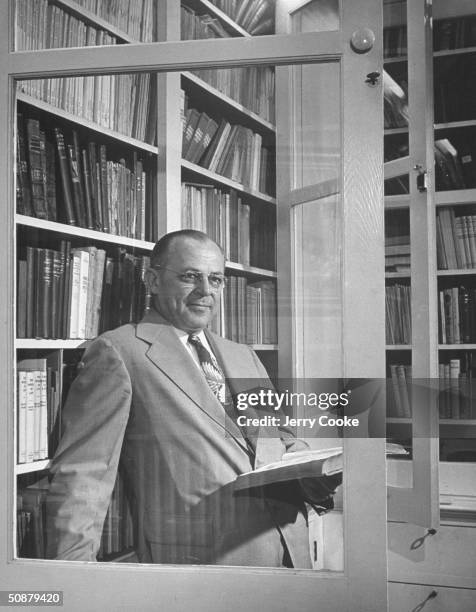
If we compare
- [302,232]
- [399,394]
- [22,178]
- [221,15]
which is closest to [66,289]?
[22,178]

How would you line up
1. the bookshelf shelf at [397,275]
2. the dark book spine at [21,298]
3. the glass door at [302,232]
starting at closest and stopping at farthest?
the glass door at [302,232] < the dark book spine at [21,298] < the bookshelf shelf at [397,275]

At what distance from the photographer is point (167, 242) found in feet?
5.93

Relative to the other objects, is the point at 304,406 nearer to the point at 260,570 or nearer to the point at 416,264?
the point at 260,570

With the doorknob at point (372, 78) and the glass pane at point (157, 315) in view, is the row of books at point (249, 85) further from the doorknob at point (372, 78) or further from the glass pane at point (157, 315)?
the doorknob at point (372, 78)

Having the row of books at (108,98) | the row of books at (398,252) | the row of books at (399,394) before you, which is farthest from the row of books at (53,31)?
the row of books at (399,394)

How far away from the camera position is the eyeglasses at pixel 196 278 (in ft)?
5.90

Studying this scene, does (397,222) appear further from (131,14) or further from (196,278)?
(131,14)

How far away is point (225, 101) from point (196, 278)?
51cm

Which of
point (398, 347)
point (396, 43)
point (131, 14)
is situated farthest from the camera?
point (396, 43)

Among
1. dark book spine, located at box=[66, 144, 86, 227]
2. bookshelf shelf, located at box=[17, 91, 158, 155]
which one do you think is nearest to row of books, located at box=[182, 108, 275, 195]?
bookshelf shelf, located at box=[17, 91, 158, 155]

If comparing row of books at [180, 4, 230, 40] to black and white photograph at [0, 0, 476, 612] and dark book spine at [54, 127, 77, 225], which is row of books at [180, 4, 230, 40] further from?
dark book spine at [54, 127, 77, 225]

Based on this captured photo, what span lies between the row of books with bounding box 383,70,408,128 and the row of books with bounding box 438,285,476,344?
625 mm

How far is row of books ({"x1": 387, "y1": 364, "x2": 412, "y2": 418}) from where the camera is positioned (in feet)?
6.09

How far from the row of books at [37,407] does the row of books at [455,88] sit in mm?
1616
